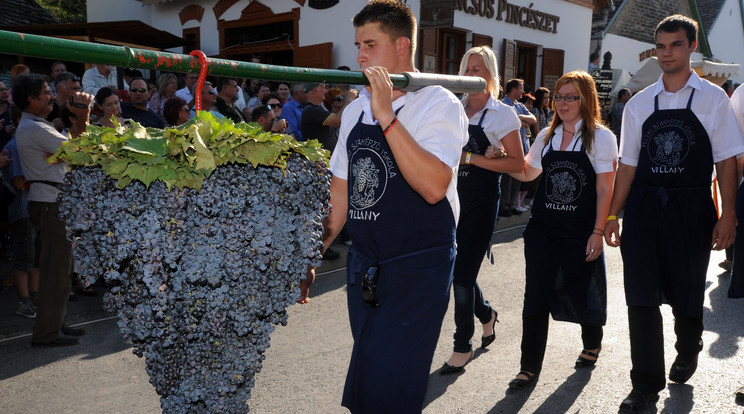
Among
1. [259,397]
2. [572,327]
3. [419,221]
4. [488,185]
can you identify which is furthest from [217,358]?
[572,327]

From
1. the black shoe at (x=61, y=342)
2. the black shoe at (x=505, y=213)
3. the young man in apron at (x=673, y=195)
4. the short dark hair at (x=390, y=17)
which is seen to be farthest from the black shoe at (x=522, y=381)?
the black shoe at (x=505, y=213)

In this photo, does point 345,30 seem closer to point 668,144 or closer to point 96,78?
point 96,78

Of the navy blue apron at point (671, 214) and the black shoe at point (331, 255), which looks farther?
the black shoe at point (331, 255)

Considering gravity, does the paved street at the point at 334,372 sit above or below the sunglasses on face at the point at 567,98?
below

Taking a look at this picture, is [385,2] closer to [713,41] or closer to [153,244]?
[153,244]

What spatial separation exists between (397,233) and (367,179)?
23 centimetres

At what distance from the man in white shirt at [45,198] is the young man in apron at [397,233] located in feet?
10.4

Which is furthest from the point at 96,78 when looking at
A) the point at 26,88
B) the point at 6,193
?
the point at 26,88

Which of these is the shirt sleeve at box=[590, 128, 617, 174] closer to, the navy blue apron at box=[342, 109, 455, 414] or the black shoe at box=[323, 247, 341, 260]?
the navy blue apron at box=[342, 109, 455, 414]

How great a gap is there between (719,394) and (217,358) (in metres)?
3.48

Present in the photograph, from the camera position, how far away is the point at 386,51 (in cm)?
254

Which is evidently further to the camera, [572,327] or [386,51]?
[572,327]

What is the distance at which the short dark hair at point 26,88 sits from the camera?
197 inches

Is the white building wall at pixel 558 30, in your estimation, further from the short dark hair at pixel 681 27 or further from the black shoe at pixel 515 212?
the short dark hair at pixel 681 27
